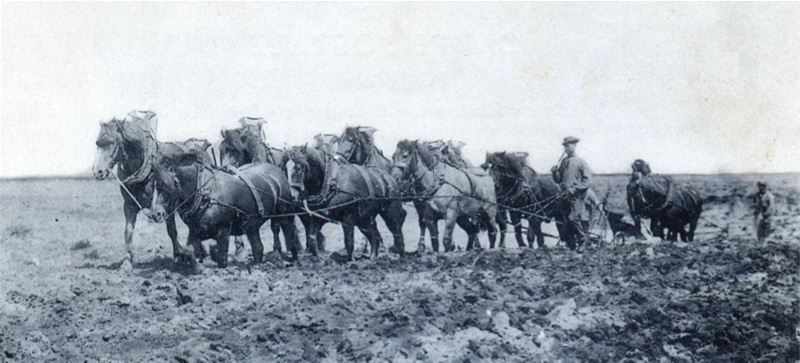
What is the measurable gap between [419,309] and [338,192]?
3.74 m

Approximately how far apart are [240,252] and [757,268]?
8.40 meters

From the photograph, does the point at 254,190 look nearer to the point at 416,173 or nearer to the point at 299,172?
the point at 299,172

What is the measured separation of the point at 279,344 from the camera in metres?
7.07

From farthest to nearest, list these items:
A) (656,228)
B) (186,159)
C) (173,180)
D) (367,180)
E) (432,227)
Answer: (656,228) → (432,227) → (367,180) → (186,159) → (173,180)

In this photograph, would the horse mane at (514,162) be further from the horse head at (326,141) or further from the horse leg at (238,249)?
the horse leg at (238,249)

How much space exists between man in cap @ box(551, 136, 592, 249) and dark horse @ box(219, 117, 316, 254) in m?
4.95

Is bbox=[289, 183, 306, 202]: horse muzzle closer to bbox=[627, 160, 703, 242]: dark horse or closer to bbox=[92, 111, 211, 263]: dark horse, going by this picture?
bbox=[92, 111, 211, 263]: dark horse

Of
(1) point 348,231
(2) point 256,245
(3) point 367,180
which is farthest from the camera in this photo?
(3) point 367,180

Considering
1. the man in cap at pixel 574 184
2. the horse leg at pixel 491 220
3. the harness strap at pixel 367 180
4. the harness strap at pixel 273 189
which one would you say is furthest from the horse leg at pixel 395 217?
the man in cap at pixel 574 184

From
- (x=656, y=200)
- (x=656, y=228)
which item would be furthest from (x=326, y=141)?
(x=656, y=228)

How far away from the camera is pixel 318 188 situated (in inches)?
443

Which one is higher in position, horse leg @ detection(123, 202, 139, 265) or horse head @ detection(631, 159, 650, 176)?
horse head @ detection(631, 159, 650, 176)

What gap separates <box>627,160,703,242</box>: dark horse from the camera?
14047 millimetres

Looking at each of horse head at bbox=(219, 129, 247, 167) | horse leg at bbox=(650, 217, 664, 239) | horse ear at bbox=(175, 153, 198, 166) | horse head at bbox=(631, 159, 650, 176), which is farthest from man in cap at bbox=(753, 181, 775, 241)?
horse ear at bbox=(175, 153, 198, 166)
